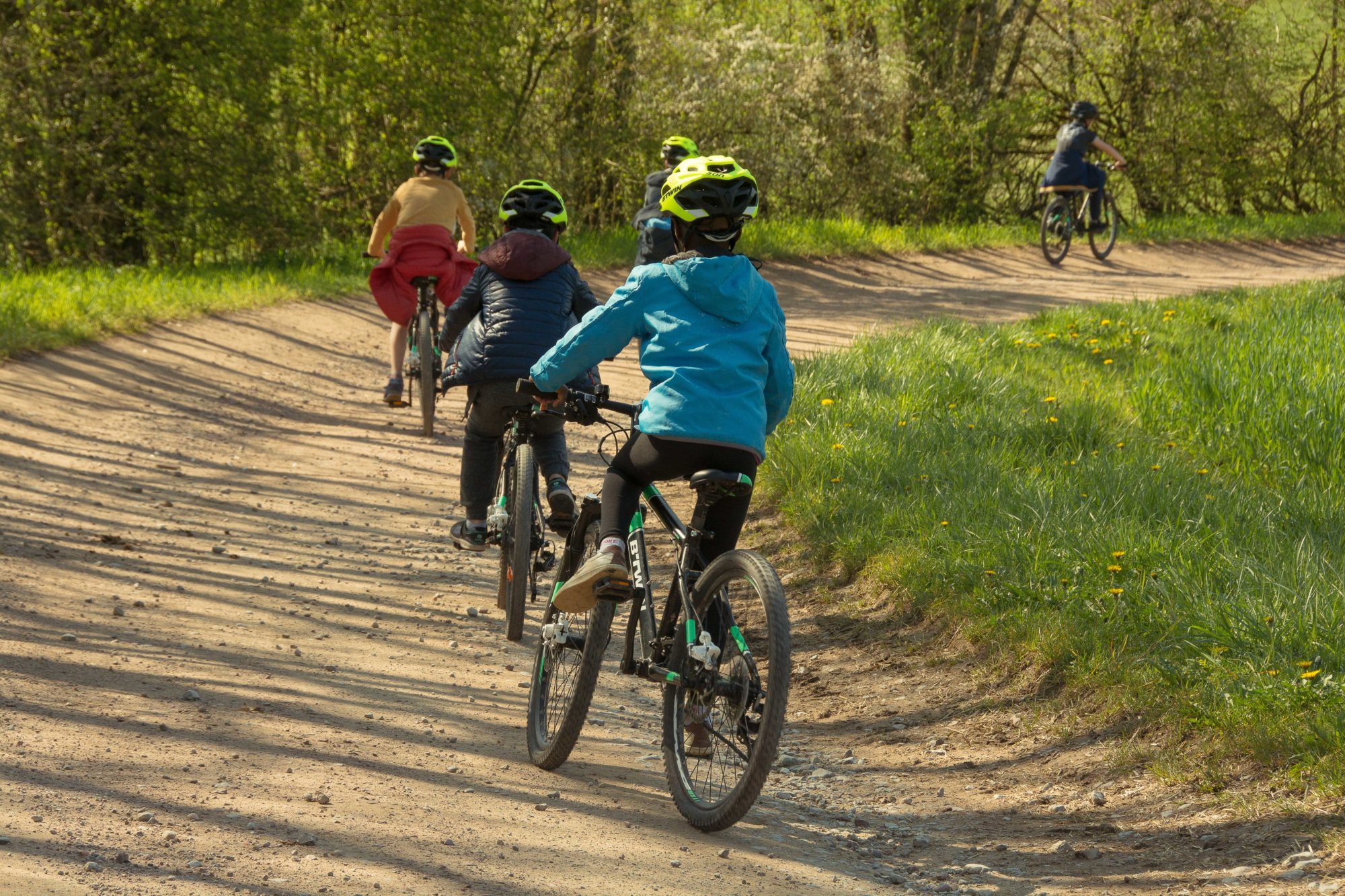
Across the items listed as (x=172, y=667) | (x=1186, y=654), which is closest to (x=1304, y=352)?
(x=1186, y=654)

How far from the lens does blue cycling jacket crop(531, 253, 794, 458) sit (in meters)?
4.26

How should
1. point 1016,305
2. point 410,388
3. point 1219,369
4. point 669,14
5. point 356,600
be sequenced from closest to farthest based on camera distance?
point 356,600, point 1219,369, point 410,388, point 1016,305, point 669,14

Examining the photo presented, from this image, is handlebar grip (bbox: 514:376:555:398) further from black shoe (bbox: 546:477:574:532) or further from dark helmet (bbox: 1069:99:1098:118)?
dark helmet (bbox: 1069:99:1098:118)

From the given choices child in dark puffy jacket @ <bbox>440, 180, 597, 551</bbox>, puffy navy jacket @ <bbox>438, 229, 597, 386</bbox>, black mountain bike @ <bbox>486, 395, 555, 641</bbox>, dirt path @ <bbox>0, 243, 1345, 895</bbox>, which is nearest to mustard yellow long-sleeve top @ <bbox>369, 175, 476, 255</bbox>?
dirt path @ <bbox>0, 243, 1345, 895</bbox>

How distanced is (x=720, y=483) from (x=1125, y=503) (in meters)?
3.12

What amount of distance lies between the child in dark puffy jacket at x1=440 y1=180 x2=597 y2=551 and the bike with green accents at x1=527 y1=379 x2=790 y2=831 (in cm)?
137

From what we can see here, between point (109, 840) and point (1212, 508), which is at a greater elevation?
point (1212, 508)

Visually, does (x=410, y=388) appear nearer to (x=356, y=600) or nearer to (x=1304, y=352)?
(x=356, y=600)

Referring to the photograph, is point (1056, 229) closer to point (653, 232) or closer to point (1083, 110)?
point (1083, 110)

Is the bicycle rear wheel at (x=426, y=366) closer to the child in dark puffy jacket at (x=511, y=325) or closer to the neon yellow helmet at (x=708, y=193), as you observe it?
the child in dark puffy jacket at (x=511, y=325)

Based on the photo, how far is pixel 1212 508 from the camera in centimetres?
648

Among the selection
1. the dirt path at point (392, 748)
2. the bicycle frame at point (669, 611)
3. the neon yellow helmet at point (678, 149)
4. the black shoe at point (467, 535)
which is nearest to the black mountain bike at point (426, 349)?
the dirt path at point (392, 748)

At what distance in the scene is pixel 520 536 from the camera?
19.0 feet

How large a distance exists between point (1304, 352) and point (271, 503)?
240 inches
